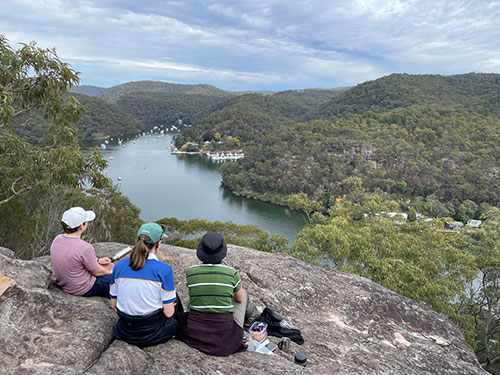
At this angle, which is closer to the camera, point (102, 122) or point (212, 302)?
point (212, 302)

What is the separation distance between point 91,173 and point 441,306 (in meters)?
8.66

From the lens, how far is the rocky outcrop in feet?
7.50

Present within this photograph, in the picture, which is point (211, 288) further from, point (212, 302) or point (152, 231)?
Result: point (152, 231)

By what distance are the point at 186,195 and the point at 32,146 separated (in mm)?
35935

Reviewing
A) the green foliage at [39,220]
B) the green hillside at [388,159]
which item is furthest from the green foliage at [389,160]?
the green foliage at [39,220]

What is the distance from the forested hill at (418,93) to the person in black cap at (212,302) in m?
91.9

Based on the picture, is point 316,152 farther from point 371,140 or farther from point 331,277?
point 331,277

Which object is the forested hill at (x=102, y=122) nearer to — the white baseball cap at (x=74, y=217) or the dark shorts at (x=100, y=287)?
the dark shorts at (x=100, y=287)

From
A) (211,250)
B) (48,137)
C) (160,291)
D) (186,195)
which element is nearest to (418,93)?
(186,195)

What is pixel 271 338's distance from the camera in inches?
125

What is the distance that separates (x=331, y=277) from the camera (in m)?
4.94

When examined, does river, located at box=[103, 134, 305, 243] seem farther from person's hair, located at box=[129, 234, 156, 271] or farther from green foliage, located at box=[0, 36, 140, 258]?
person's hair, located at box=[129, 234, 156, 271]

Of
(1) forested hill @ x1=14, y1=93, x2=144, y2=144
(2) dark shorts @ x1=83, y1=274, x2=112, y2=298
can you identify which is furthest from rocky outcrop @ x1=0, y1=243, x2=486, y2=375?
(1) forested hill @ x1=14, y1=93, x2=144, y2=144

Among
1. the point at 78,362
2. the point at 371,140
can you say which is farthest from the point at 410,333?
the point at 371,140
